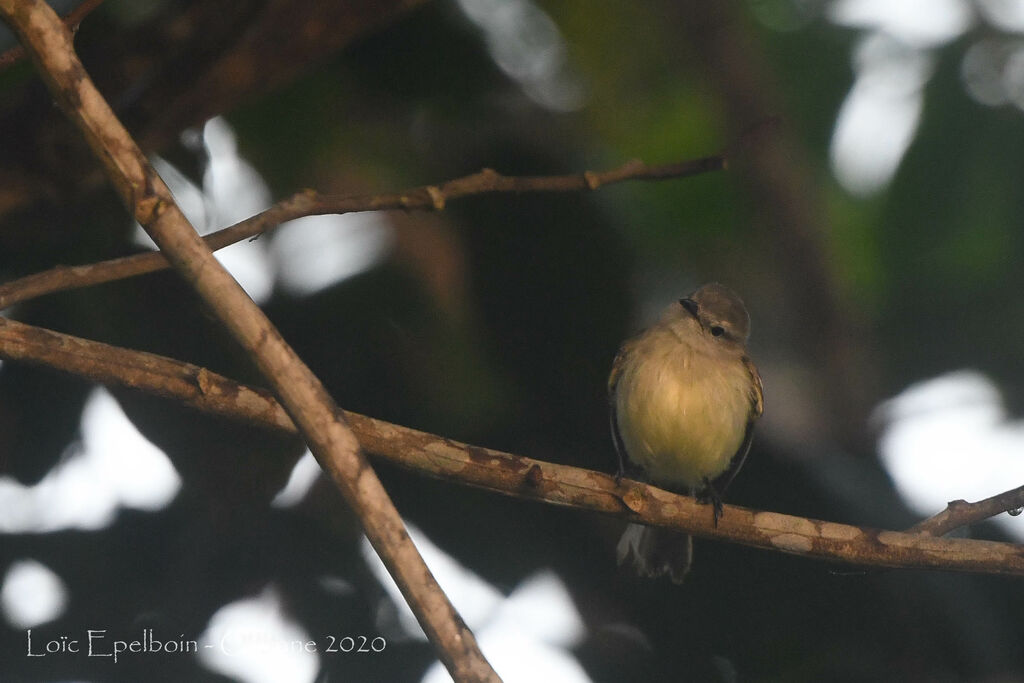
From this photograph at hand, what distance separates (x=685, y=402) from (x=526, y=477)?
0.75 m

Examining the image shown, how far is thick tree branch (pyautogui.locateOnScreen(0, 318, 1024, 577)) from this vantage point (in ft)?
4.74

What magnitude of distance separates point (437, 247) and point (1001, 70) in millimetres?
1380

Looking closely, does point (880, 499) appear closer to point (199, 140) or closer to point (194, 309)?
point (194, 309)

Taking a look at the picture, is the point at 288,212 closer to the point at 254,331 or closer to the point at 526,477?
the point at 254,331

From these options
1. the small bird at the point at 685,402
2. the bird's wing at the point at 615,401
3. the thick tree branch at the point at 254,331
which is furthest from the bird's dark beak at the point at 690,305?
the thick tree branch at the point at 254,331

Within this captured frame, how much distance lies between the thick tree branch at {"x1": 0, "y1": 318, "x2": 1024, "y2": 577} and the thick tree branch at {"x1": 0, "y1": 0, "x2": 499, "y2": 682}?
12.2 inches

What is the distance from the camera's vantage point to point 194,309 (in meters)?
1.89

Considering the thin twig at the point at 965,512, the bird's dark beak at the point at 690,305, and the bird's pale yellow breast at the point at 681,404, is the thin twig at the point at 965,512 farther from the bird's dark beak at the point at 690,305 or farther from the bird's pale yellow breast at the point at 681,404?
the bird's dark beak at the point at 690,305

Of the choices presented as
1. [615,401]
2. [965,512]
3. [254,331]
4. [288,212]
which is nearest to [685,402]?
[615,401]

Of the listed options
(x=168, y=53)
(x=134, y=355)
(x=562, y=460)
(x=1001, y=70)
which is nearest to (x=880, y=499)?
(x=562, y=460)

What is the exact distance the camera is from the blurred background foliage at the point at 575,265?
1848mm

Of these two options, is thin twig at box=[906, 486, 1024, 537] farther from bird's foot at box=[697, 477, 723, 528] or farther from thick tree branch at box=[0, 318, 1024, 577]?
bird's foot at box=[697, 477, 723, 528]

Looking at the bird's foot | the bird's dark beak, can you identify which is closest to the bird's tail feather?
the bird's foot

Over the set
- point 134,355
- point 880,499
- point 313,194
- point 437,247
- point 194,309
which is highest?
point 437,247
